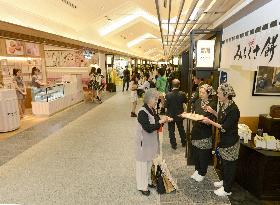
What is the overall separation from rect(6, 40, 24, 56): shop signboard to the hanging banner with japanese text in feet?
30.5

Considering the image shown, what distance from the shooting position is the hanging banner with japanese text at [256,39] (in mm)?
3094

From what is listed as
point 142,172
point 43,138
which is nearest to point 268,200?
point 142,172

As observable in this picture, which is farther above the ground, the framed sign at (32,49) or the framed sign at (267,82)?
the framed sign at (32,49)

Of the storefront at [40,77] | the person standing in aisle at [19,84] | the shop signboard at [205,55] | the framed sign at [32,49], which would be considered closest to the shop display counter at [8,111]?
the storefront at [40,77]

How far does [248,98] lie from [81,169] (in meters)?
3.98

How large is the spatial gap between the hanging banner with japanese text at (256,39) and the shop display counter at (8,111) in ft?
21.4

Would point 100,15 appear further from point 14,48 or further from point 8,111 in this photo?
point 8,111

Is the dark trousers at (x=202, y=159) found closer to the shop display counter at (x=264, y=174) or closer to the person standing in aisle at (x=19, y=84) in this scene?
the shop display counter at (x=264, y=174)

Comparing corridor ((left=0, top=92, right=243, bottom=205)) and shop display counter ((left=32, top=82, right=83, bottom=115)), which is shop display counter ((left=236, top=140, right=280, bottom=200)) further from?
shop display counter ((left=32, top=82, right=83, bottom=115))

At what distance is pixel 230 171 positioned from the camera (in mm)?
3969

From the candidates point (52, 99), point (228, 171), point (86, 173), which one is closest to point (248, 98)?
point (228, 171)

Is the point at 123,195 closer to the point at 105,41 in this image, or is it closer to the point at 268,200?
the point at 268,200

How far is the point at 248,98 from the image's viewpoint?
5441mm

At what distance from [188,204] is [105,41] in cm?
1381
